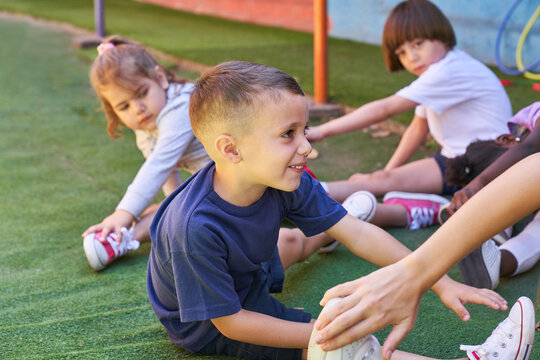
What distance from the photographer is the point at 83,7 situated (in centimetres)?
1030

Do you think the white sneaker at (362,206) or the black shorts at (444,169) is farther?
the black shorts at (444,169)

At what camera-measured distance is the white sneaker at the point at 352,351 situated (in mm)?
1352

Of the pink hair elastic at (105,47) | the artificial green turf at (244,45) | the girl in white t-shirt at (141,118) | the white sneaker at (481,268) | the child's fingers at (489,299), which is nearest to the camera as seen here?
the child's fingers at (489,299)

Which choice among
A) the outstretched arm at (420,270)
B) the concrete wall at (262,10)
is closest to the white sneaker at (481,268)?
the outstretched arm at (420,270)

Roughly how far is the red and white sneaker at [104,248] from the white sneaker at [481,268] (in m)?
1.25

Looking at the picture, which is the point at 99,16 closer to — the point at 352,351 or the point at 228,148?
the point at 228,148

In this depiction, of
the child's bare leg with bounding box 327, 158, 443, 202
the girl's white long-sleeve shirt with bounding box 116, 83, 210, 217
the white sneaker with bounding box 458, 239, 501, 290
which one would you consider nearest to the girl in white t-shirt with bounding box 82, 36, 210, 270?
the girl's white long-sleeve shirt with bounding box 116, 83, 210, 217

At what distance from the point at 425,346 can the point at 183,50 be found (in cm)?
530

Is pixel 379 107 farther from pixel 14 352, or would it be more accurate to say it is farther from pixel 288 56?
pixel 288 56

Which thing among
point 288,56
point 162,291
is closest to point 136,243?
point 162,291

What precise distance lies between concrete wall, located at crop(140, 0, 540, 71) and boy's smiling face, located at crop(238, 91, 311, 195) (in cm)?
435

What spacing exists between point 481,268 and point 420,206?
67cm

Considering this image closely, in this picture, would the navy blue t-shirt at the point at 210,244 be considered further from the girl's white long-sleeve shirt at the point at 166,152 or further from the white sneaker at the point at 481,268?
the girl's white long-sleeve shirt at the point at 166,152

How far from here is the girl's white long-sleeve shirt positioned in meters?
2.58
